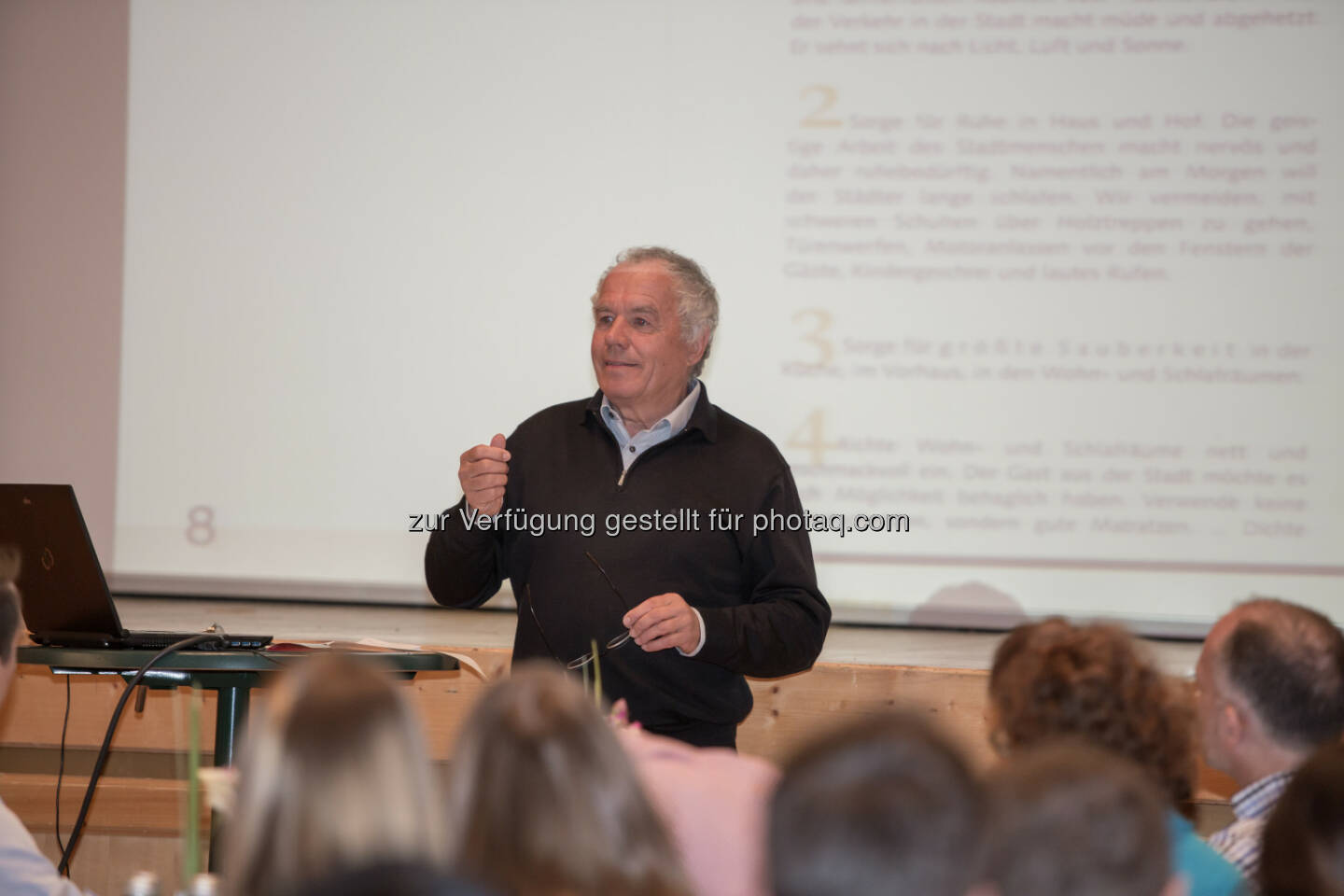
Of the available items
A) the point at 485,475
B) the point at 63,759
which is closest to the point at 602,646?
the point at 485,475

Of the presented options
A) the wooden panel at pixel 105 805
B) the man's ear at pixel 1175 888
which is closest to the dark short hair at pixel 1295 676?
the man's ear at pixel 1175 888

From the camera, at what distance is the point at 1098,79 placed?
3.37m

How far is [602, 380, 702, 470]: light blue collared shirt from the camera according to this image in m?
2.62

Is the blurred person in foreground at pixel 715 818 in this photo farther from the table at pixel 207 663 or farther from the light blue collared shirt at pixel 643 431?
the light blue collared shirt at pixel 643 431

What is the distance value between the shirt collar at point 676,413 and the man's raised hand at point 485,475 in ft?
1.12

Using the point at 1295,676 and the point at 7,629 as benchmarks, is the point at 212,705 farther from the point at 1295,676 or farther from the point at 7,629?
the point at 1295,676

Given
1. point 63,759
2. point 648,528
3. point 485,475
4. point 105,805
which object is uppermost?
point 485,475

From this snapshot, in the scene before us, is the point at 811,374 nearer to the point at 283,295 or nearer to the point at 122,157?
the point at 283,295

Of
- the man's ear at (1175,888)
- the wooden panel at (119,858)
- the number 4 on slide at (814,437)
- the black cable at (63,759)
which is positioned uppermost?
the number 4 on slide at (814,437)

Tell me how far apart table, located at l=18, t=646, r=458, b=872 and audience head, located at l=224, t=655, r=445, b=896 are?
1.13 meters

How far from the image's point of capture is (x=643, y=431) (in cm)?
264

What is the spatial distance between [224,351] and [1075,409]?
248cm

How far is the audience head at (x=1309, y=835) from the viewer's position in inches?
43.8

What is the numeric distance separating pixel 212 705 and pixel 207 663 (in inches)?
58.7
